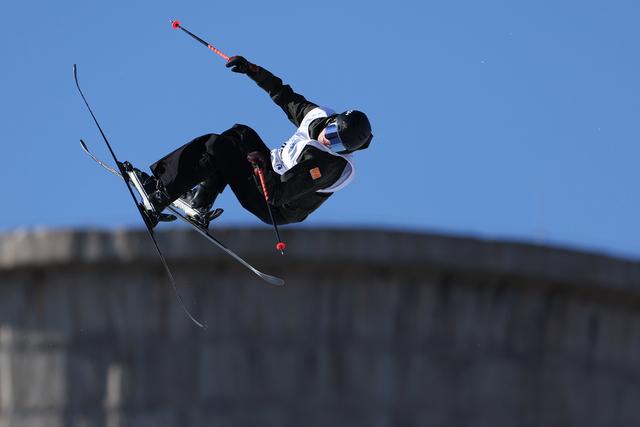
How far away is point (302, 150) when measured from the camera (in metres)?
19.1

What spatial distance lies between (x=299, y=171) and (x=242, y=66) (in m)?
1.41

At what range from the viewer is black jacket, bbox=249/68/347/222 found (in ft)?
62.5

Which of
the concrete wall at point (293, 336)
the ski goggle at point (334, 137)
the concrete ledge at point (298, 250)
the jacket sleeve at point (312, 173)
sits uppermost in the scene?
the ski goggle at point (334, 137)

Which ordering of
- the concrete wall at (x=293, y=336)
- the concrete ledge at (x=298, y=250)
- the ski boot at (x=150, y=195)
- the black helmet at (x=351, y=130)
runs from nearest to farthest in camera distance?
the black helmet at (x=351, y=130)
the ski boot at (x=150, y=195)
the concrete wall at (x=293, y=336)
the concrete ledge at (x=298, y=250)

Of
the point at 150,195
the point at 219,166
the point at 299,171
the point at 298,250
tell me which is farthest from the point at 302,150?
the point at 298,250

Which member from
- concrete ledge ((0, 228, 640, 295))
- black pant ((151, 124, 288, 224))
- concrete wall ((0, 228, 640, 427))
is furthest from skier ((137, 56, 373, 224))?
concrete ledge ((0, 228, 640, 295))

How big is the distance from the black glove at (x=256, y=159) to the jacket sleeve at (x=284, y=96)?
0.62m

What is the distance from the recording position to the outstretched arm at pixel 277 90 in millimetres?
19391

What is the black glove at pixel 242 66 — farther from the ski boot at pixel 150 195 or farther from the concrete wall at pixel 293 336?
the concrete wall at pixel 293 336

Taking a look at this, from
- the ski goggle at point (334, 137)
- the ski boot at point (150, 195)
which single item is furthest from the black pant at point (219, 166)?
the ski goggle at point (334, 137)

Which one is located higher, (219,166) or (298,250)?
(219,166)

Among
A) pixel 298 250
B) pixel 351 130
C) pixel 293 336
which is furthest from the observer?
pixel 298 250

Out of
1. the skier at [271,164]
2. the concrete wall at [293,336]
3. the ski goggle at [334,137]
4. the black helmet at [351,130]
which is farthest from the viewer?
the concrete wall at [293,336]

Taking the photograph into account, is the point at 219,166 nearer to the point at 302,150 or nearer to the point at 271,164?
the point at 271,164
